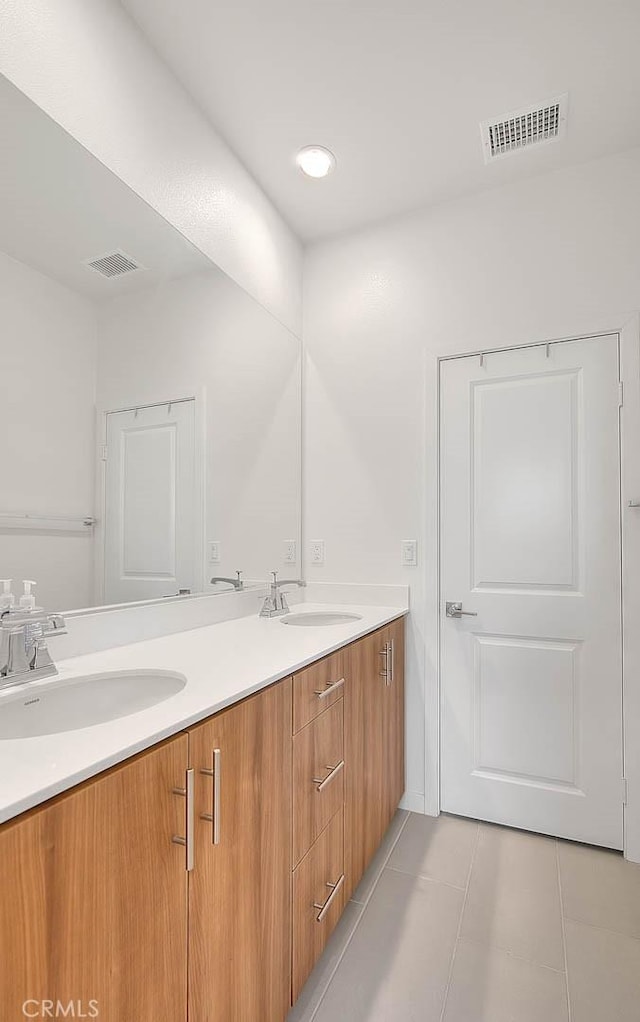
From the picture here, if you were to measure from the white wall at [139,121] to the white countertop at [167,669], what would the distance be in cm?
132

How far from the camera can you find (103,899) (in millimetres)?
685

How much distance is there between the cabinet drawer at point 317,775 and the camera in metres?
1.21

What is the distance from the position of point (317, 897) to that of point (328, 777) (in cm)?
28

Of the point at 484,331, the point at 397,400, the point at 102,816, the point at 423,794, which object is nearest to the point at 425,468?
the point at 397,400

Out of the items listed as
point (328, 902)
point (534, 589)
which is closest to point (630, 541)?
point (534, 589)

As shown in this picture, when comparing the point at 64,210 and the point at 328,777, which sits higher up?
→ the point at 64,210

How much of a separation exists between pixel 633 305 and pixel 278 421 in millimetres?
1481

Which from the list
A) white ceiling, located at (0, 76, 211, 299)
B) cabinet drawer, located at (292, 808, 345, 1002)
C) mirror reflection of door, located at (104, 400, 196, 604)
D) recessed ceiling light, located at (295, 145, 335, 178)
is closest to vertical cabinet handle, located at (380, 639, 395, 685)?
cabinet drawer, located at (292, 808, 345, 1002)

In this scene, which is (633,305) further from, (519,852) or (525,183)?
(519,852)

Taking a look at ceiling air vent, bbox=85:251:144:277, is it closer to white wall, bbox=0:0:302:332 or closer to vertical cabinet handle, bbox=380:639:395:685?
white wall, bbox=0:0:302:332

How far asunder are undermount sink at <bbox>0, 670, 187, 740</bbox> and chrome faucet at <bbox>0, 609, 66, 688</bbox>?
0.13ft

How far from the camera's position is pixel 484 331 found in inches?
84.8

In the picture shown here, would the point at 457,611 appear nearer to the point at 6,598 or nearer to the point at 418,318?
the point at 418,318

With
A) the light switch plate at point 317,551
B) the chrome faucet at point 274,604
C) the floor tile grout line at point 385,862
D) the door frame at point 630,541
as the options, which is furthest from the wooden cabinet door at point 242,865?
the door frame at point 630,541
